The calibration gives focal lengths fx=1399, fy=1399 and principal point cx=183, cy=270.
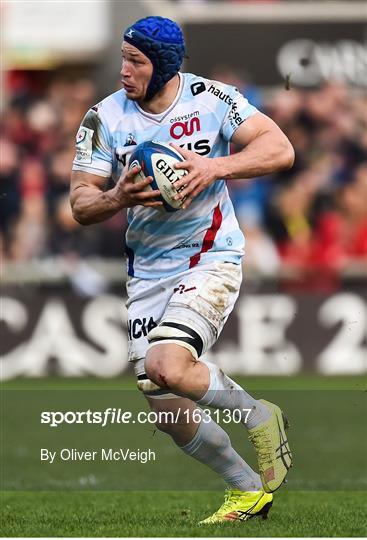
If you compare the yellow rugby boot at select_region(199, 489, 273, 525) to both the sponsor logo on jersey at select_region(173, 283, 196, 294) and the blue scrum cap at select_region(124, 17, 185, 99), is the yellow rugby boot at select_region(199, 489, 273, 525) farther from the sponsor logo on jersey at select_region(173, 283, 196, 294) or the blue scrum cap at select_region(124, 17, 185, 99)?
the blue scrum cap at select_region(124, 17, 185, 99)

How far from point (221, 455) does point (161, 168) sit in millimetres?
1695

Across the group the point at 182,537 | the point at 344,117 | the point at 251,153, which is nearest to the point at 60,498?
the point at 182,537

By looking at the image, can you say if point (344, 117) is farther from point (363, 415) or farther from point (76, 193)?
point (76, 193)

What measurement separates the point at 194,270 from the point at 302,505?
1738 millimetres

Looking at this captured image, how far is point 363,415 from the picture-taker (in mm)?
14250

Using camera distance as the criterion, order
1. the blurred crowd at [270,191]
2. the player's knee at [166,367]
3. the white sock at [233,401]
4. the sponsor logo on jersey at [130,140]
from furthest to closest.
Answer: the blurred crowd at [270,191] → the sponsor logo on jersey at [130,140] → the white sock at [233,401] → the player's knee at [166,367]

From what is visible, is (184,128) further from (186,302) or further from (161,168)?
(186,302)

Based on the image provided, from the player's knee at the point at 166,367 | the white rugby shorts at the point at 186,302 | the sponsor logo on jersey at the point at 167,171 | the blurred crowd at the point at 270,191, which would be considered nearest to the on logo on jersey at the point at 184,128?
the sponsor logo on jersey at the point at 167,171

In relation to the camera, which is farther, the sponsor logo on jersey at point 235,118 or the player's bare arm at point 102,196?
the sponsor logo on jersey at point 235,118

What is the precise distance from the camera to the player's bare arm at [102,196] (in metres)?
7.34

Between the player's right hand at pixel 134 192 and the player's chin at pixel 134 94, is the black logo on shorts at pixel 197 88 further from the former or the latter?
the player's right hand at pixel 134 192

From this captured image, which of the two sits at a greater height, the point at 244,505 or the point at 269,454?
the point at 269,454

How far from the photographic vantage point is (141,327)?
26.0ft

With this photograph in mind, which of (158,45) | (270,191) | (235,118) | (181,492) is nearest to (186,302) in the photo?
(235,118)
